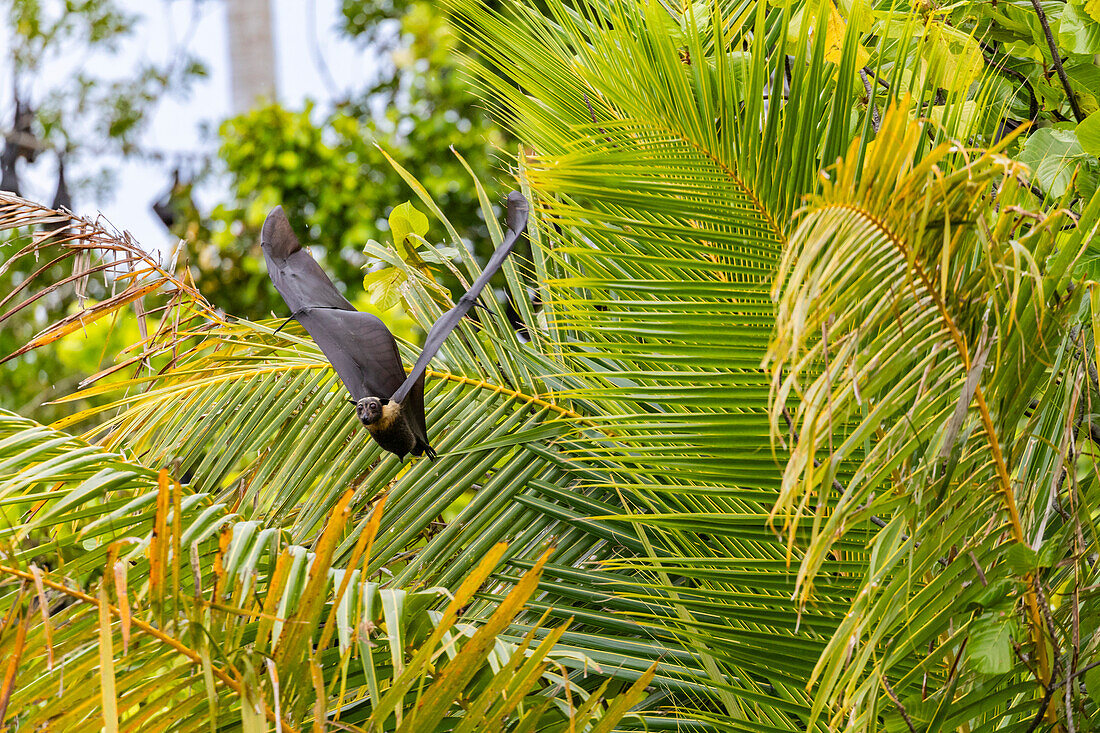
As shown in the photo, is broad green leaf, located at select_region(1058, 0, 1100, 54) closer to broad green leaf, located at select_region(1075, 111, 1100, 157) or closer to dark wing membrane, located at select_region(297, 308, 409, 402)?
broad green leaf, located at select_region(1075, 111, 1100, 157)

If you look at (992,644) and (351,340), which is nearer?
(992,644)

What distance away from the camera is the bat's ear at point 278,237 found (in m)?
1.26

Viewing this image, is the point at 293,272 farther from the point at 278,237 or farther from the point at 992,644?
the point at 992,644

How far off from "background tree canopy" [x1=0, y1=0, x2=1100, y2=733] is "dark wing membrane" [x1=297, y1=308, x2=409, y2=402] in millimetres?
212

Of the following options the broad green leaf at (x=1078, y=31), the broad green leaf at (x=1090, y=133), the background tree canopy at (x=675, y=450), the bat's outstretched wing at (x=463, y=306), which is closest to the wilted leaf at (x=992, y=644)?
the background tree canopy at (x=675, y=450)

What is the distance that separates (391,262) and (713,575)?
0.72 m

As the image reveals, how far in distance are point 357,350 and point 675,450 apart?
427mm

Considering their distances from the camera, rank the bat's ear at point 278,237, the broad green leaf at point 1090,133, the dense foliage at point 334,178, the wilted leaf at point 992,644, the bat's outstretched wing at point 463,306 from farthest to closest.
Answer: the dense foliage at point 334,178 < the bat's ear at point 278,237 < the bat's outstretched wing at point 463,306 < the broad green leaf at point 1090,133 < the wilted leaf at point 992,644

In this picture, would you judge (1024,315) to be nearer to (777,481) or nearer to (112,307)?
(777,481)

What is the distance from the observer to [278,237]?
1.26 meters

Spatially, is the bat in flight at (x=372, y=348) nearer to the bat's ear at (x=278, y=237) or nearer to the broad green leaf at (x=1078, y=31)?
the bat's ear at (x=278, y=237)

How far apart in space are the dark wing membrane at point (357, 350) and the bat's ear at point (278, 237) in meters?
0.13

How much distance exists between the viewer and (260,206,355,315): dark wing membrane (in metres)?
1.21

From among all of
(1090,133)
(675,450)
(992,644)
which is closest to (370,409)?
(675,450)
